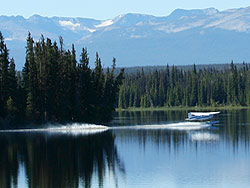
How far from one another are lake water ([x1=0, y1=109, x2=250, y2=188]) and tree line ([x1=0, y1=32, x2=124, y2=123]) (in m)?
7.56

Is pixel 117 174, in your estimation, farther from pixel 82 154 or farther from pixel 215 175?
pixel 82 154

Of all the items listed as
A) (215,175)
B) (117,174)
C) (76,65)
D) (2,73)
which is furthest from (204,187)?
(76,65)

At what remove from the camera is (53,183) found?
188 feet

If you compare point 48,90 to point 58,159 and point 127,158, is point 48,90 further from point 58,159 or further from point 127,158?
point 127,158

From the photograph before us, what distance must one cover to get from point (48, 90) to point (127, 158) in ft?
166

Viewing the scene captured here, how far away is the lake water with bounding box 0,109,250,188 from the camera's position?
5834 centimetres

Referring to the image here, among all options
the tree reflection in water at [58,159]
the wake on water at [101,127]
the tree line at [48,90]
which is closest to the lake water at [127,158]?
the tree reflection in water at [58,159]

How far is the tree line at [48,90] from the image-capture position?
396ft

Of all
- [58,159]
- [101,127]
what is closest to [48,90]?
[101,127]

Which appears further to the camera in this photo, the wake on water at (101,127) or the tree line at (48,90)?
the tree line at (48,90)

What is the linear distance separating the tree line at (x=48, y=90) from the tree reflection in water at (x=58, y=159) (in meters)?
14.7

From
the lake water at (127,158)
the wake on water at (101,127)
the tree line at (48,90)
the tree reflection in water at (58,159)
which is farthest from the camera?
the tree line at (48,90)

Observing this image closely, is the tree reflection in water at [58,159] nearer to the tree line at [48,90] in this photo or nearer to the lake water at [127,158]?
the lake water at [127,158]

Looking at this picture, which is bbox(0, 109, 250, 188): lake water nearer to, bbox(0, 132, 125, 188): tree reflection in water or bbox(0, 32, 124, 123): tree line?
bbox(0, 132, 125, 188): tree reflection in water
